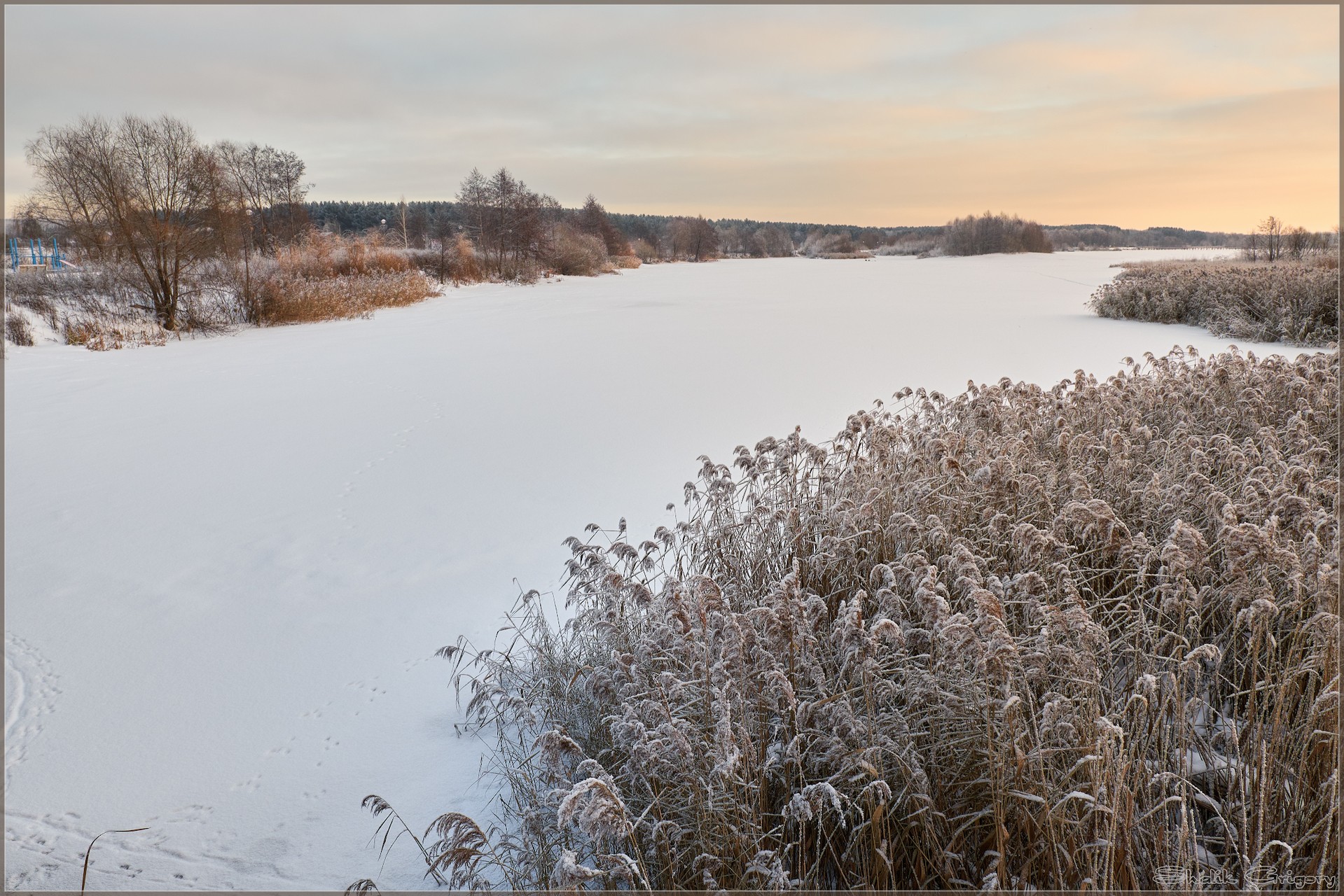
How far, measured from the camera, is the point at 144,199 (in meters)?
14.3

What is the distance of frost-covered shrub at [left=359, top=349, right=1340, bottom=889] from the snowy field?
0.52 meters

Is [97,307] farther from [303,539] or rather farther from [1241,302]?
[1241,302]

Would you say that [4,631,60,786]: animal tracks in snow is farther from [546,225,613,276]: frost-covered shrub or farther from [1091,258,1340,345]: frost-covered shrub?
[546,225,613,276]: frost-covered shrub

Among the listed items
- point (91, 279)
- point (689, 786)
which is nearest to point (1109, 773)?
point (689, 786)

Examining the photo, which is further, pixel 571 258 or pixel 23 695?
pixel 571 258

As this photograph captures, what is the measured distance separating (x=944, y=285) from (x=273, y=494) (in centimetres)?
2344

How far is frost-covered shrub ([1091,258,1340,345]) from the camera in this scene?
1098cm

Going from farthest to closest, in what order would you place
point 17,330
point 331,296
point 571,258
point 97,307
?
point 571,258
point 331,296
point 97,307
point 17,330

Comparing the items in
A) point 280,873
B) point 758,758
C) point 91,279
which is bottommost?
point 280,873

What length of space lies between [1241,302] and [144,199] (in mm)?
19222

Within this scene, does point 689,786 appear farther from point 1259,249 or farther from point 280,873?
point 1259,249

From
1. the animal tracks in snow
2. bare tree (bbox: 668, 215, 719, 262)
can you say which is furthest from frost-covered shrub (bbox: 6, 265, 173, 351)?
bare tree (bbox: 668, 215, 719, 262)

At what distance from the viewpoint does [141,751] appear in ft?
8.64

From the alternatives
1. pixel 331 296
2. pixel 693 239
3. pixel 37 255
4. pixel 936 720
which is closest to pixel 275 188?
pixel 37 255
